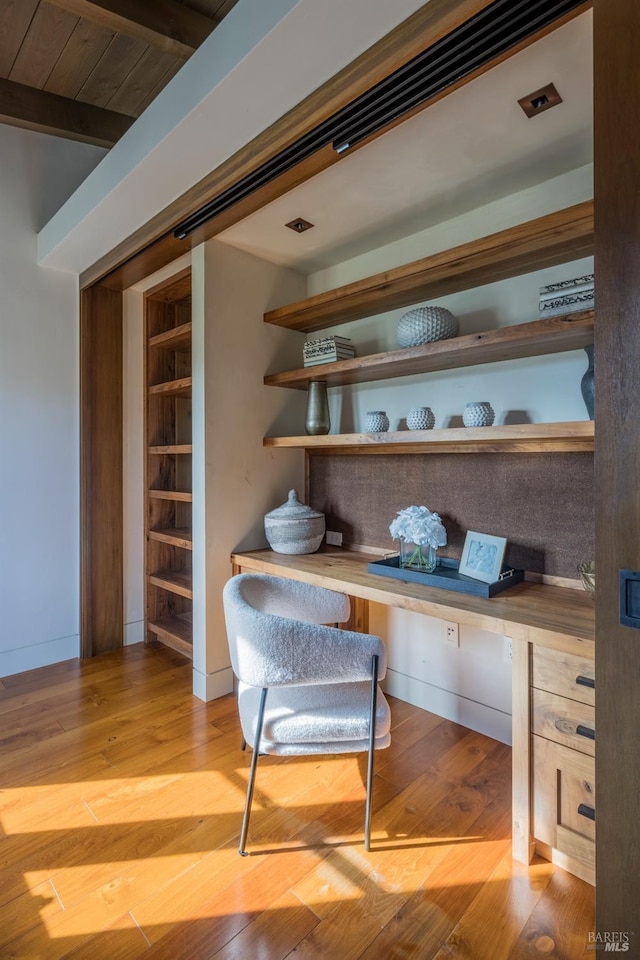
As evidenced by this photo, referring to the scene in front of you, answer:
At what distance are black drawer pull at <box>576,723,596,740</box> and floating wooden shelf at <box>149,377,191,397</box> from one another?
7.58ft

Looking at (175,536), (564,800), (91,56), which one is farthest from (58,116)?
(564,800)

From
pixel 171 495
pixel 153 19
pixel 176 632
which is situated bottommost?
pixel 176 632

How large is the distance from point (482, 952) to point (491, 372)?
1.86 meters

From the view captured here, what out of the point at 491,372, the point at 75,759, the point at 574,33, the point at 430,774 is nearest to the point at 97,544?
the point at 75,759

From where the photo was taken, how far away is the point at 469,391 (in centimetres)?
212

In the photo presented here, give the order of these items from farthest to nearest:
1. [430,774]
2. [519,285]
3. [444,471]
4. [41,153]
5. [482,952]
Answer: [41,153]
[444,471]
[519,285]
[430,774]
[482,952]

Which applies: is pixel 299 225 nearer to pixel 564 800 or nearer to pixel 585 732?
pixel 585 732

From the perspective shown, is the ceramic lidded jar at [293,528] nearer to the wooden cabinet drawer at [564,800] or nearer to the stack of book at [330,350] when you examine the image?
the stack of book at [330,350]

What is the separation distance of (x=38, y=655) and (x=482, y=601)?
2511 millimetres

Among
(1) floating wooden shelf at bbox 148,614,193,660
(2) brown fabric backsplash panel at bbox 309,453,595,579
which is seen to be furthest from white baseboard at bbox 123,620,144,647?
(2) brown fabric backsplash panel at bbox 309,453,595,579

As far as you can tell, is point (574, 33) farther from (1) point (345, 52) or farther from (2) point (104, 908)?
(2) point (104, 908)

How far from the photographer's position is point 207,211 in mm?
2035

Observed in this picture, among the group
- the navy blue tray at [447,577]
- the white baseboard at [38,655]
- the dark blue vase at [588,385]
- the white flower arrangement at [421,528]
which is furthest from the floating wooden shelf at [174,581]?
the dark blue vase at [588,385]

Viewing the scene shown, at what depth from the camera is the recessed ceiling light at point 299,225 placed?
2170 mm
